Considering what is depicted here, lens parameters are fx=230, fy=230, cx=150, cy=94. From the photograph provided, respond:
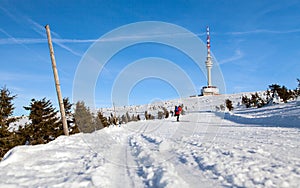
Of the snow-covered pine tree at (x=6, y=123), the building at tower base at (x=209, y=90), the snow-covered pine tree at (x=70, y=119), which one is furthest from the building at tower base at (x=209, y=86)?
the snow-covered pine tree at (x=6, y=123)

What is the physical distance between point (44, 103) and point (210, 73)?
10503 cm

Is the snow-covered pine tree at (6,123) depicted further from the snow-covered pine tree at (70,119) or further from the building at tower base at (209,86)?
the building at tower base at (209,86)

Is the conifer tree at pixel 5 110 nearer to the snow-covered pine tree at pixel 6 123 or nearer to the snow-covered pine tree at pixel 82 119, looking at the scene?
the snow-covered pine tree at pixel 6 123

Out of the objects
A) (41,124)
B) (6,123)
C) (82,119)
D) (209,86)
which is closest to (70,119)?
(82,119)

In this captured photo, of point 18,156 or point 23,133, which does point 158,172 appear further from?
point 23,133

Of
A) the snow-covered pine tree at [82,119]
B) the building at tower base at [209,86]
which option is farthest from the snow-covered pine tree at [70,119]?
the building at tower base at [209,86]

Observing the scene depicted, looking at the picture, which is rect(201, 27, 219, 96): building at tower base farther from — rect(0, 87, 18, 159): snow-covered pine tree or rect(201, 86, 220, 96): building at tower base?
rect(0, 87, 18, 159): snow-covered pine tree

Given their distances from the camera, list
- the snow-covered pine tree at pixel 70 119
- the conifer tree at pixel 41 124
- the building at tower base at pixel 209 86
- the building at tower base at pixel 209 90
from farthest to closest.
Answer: the building at tower base at pixel 209 90 < the building at tower base at pixel 209 86 < the snow-covered pine tree at pixel 70 119 < the conifer tree at pixel 41 124

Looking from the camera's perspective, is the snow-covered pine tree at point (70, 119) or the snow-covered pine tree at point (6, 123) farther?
the snow-covered pine tree at point (70, 119)

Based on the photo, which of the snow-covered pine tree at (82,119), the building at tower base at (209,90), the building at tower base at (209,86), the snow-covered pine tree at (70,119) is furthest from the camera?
the building at tower base at (209,90)

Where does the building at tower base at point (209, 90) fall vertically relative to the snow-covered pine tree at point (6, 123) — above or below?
above

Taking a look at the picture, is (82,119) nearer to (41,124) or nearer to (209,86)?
(41,124)

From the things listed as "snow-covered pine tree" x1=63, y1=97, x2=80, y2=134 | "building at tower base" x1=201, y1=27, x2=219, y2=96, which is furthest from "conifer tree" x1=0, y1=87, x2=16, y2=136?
"building at tower base" x1=201, y1=27, x2=219, y2=96

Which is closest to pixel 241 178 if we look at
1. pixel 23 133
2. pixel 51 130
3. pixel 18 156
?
pixel 18 156
